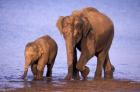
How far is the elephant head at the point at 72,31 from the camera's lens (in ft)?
63.0

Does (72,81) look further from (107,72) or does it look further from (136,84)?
(107,72)

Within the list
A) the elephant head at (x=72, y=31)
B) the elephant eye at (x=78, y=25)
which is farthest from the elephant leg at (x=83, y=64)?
the elephant eye at (x=78, y=25)

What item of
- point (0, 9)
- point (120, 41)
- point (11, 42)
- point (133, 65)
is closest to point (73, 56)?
point (133, 65)

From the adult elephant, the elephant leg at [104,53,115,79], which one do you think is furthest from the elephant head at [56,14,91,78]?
the elephant leg at [104,53,115,79]

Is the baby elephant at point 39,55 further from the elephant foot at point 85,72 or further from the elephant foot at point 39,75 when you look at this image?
the elephant foot at point 85,72

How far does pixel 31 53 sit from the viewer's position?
2073cm

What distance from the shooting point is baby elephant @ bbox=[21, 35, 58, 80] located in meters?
20.6

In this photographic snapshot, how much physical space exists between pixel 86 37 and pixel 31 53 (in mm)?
1782

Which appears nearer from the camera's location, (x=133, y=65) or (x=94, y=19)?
(x=94, y=19)

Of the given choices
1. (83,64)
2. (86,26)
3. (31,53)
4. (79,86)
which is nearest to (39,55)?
(31,53)

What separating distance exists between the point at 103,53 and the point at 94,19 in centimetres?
120

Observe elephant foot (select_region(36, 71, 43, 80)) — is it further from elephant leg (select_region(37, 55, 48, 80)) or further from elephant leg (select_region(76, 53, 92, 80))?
elephant leg (select_region(76, 53, 92, 80))

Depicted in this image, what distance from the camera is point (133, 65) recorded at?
25812 mm

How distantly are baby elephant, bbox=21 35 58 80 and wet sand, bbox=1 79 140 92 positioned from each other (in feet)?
4.04
